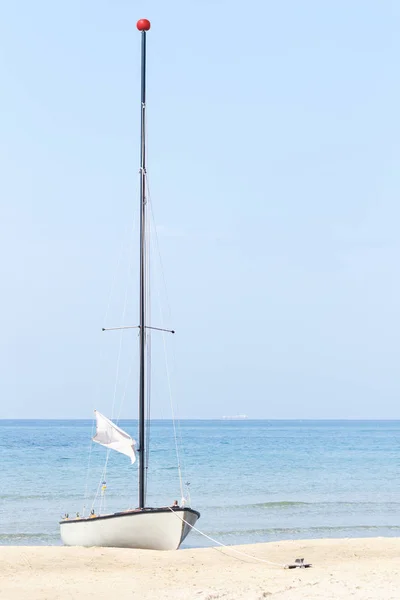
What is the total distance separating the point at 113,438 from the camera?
21.3m

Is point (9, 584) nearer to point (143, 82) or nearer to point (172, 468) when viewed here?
point (143, 82)

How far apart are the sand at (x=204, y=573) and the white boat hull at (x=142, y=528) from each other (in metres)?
0.30

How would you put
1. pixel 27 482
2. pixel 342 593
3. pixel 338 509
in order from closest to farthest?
1. pixel 342 593
2. pixel 338 509
3. pixel 27 482

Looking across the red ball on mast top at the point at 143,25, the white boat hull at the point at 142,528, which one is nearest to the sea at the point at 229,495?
the white boat hull at the point at 142,528

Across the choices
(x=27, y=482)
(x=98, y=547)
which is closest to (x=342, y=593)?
(x=98, y=547)

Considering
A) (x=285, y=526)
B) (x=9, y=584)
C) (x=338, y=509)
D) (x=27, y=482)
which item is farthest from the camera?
(x=27, y=482)

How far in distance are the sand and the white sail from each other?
2.62 m

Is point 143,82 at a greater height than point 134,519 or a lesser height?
greater

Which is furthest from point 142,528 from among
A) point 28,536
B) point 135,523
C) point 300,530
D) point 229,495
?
point 229,495

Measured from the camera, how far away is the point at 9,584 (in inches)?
627

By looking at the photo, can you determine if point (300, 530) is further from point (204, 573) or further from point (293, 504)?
point (204, 573)

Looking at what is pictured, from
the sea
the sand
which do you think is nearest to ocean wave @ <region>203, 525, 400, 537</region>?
the sea

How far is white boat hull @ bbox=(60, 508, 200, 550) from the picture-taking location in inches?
760

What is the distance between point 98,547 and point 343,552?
19.4 feet
